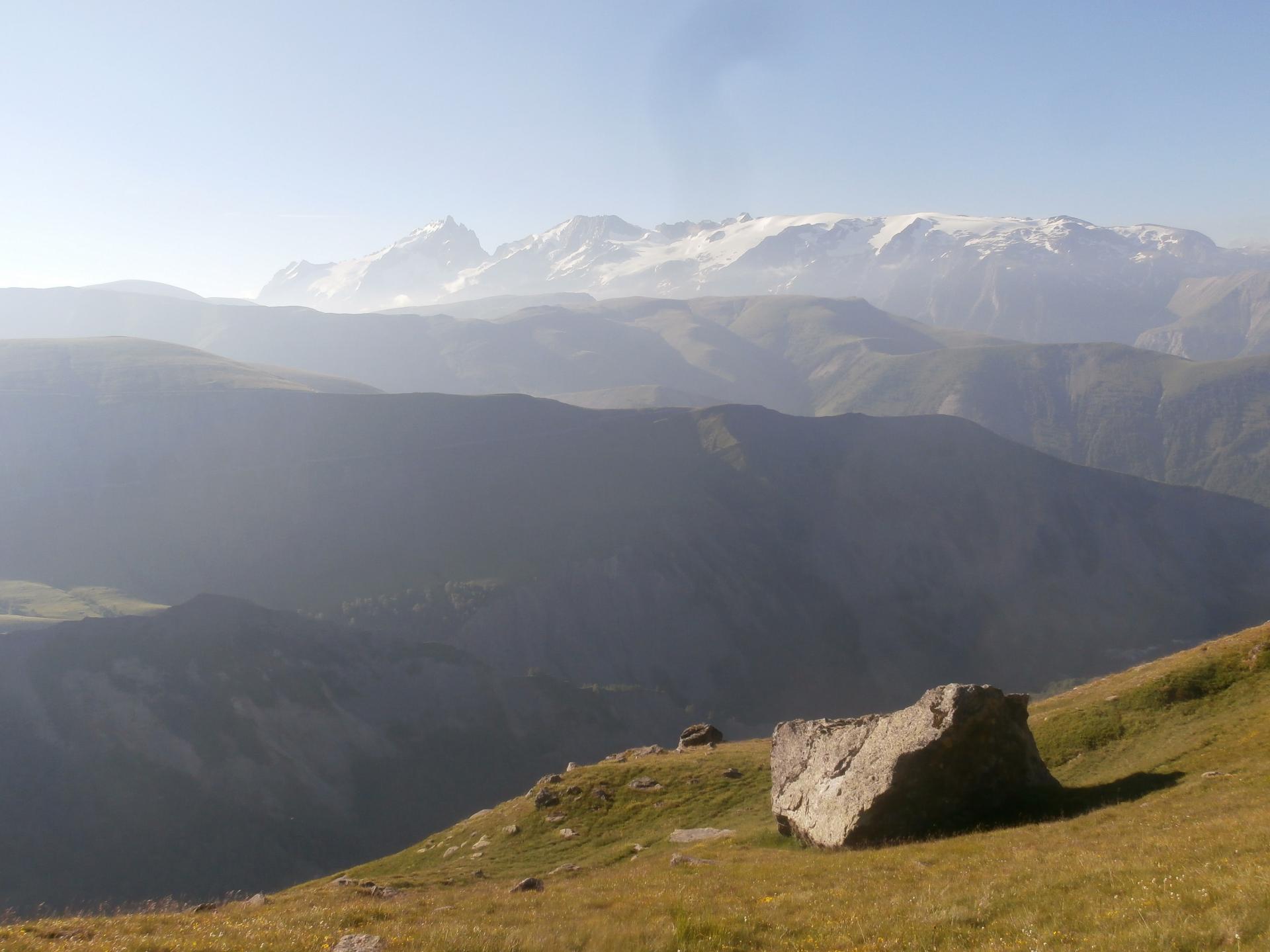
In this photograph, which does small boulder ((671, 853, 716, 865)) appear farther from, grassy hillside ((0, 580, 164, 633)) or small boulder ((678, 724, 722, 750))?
grassy hillside ((0, 580, 164, 633))

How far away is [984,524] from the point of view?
18888 cm

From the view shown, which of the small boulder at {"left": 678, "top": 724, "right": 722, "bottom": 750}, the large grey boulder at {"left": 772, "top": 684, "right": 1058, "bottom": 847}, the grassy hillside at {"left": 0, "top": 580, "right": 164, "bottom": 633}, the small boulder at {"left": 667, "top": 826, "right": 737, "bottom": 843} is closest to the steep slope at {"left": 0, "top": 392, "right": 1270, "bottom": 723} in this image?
the grassy hillside at {"left": 0, "top": 580, "right": 164, "bottom": 633}

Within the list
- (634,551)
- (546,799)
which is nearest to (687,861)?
(546,799)

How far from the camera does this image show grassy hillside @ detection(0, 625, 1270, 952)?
13.7m

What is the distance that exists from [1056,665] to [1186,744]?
144349mm

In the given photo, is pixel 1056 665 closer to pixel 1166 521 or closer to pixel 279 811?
pixel 1166 521

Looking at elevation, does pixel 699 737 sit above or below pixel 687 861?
below

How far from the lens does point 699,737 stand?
54.5 metres

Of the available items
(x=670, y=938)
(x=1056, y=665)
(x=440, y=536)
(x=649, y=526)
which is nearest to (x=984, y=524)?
(x=1056, y=665)

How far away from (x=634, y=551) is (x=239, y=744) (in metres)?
88.0

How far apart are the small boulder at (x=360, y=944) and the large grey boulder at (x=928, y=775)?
57.7ft

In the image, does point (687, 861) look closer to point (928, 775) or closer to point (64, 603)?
point (928, 775)

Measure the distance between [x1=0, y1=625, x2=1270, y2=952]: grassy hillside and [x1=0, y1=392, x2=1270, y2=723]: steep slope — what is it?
102911 millimetres

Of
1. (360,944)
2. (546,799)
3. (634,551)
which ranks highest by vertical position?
(360,944)
